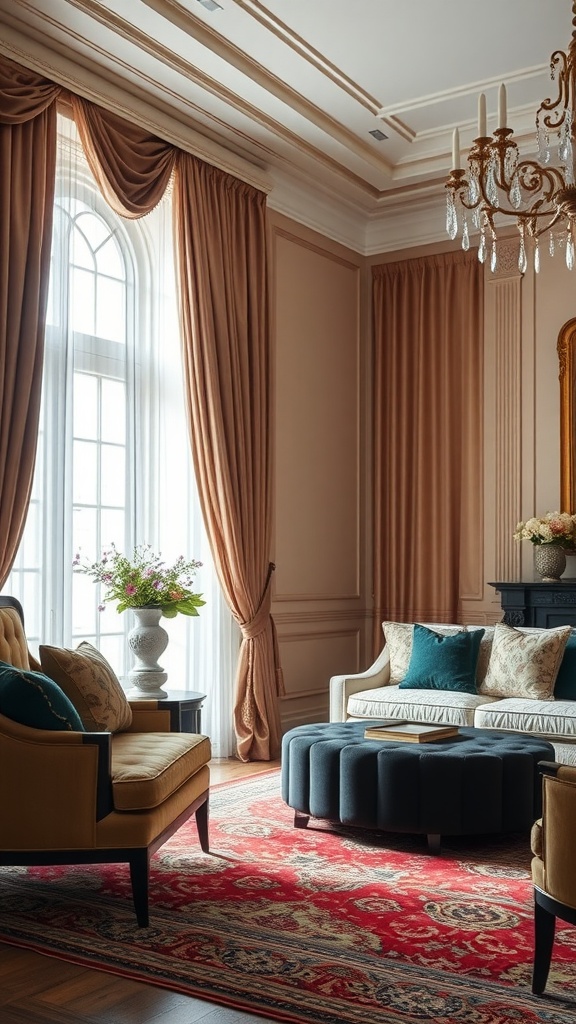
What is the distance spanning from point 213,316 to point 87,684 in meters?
2.94

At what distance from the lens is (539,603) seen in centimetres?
638

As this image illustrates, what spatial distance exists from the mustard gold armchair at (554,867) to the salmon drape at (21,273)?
263cm

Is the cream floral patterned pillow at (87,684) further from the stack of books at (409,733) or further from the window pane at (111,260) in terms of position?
the window pane at (111,260)

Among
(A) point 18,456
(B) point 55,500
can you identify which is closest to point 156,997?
(A) point 18,456

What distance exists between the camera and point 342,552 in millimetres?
7336

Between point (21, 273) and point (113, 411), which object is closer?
point (21, 273)

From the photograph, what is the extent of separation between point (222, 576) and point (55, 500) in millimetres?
1299

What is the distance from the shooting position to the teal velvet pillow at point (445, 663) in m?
5.27

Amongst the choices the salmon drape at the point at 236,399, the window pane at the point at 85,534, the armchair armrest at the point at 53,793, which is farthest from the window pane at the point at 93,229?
the armchair armrest at the point at 53,793

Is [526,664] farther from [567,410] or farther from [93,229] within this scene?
[93,229]

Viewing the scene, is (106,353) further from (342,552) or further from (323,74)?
(342,552)

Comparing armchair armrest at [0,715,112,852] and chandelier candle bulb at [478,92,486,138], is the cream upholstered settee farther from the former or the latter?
chandelier candle bulb at [478,92,486,138]

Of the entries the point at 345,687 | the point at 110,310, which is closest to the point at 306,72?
the point at 110,310

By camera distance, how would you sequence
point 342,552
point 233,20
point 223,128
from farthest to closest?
point 342,552, point 223,128, point 233,20
